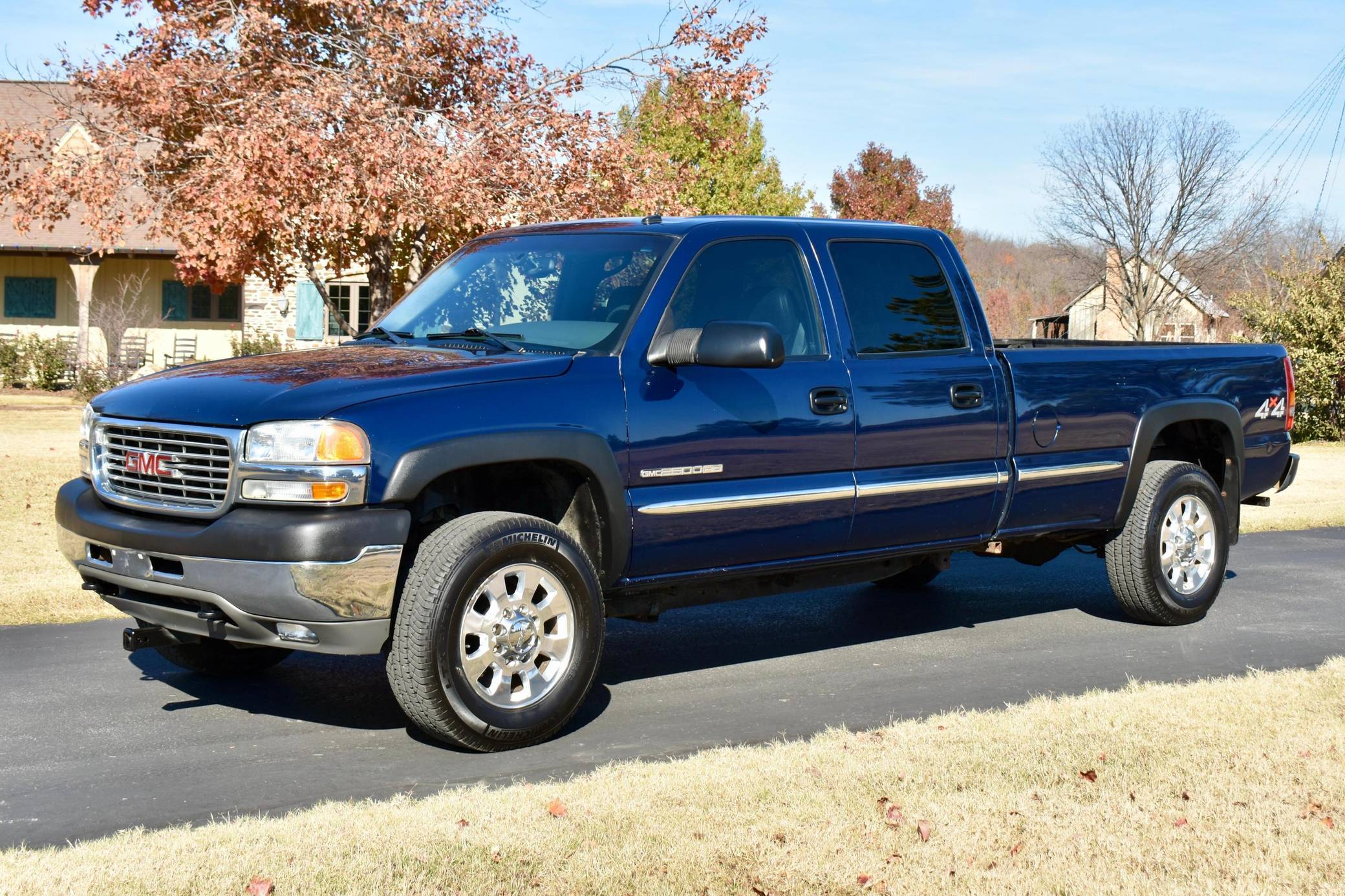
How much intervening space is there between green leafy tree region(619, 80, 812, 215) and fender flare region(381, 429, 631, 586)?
9997 millimetres

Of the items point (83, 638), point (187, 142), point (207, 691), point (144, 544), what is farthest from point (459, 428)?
point (187, 142)

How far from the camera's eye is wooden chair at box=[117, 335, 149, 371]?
101 ft

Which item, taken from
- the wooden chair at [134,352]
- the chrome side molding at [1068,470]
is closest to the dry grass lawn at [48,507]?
the wooden chair at [134,352]

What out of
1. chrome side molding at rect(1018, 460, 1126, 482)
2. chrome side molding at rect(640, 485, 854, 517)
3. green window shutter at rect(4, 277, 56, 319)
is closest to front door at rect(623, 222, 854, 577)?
chrome side molding at rect(640, 485, 854, 517)

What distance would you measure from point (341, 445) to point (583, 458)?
98 cm

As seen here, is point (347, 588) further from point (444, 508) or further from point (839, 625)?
point (839, 625)

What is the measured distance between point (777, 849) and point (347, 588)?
1829 mm

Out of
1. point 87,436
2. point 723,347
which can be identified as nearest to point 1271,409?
point 723,347

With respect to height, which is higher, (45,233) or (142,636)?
(45,233)

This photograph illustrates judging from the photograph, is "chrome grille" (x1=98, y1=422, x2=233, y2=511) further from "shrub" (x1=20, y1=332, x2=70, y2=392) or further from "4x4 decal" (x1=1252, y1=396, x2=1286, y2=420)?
"shrub" (x1=20, y1=332, x2=70, y2=392)

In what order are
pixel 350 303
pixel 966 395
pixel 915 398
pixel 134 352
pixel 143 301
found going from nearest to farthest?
pixel 915 398 → pixel 966 395 → pixel 134 352 → pixel 350 303 → pixel 143 301

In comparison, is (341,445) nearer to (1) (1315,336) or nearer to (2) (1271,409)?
(2) (1271,409)

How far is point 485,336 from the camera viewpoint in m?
6.24

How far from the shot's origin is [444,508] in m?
5.95
